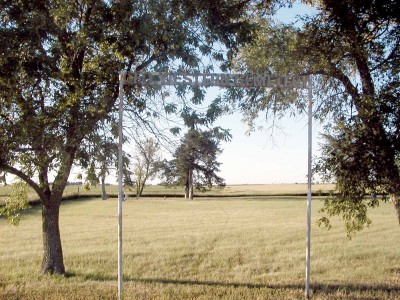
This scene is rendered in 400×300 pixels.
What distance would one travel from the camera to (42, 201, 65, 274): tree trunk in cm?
1392

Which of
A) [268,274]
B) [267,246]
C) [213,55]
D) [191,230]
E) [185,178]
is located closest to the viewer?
[213,55]

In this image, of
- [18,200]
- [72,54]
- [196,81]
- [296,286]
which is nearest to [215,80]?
[196,81]

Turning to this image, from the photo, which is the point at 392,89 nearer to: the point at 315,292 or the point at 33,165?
the point at 315,292

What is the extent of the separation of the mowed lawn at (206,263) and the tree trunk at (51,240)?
15.4 inches

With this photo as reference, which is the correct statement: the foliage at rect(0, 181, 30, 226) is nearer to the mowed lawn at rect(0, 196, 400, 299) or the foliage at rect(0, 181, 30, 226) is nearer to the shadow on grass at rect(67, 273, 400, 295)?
the mowed lawn at rect(0, 196, 400, 299)

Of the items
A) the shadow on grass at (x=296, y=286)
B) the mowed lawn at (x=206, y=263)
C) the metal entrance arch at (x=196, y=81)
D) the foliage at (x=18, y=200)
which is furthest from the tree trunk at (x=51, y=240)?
the metal entrance arch at (x=196, y=81)

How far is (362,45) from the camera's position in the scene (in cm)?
1316

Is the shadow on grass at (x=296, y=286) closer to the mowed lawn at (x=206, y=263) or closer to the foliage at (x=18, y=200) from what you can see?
the mowed lawn at (x=206, y=263)

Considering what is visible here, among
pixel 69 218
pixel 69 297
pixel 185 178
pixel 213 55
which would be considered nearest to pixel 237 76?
pixel 213 55

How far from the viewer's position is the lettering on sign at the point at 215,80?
412 inches

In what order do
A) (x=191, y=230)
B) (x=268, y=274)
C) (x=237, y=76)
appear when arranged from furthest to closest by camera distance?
1. (x=191, y=230)
2. (x=268, y=274)
3. (x=237, y=76)

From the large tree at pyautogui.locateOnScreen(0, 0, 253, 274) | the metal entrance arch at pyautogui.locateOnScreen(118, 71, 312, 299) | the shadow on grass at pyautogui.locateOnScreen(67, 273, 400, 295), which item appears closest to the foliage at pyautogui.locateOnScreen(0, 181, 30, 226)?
the large tree at pyautogui.locateOnScreen(0, 0, 253, 274)

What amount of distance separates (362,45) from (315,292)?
6652 millimetres

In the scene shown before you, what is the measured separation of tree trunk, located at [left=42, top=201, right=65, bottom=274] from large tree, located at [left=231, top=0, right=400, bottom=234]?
6.33m
